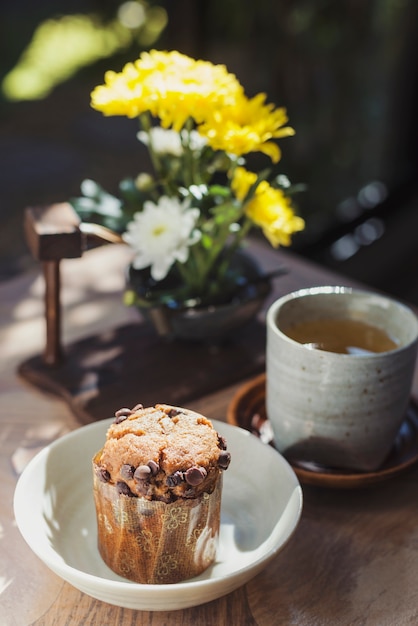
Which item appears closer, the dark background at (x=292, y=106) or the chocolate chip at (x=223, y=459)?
the chocolate chip at (x=223, y=459)

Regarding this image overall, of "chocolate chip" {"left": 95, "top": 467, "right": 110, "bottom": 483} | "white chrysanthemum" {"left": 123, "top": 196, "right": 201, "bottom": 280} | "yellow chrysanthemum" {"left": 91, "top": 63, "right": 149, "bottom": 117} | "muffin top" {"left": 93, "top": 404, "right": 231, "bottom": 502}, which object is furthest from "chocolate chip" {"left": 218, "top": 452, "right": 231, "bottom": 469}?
"yellow chrysanthemum" {"left": 91, "top": 63, "right": 149, "bottom": 117}

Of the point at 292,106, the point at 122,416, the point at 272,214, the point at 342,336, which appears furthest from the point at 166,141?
the point at 292,106

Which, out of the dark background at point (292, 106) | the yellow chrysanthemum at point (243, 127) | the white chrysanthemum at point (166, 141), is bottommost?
the dark background at point (292, 106)

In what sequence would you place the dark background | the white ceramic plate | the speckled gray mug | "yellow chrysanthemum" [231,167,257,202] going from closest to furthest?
the white ceramic plate < the speckled gray mug < "yellow chrysanthemum" [231,167,257,202] < the dark background

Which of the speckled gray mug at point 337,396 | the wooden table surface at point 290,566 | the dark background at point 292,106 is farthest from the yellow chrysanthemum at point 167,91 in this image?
the dark background at point 292,106

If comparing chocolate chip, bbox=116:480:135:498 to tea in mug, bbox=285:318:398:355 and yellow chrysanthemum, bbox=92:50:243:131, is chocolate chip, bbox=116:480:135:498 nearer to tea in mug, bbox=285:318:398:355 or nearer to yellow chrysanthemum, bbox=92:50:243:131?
tea in mug, bbox=285:318:398:355

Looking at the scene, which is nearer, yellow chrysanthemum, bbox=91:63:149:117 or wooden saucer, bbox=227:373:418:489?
wooden saucer, bbox=227:373:418:489

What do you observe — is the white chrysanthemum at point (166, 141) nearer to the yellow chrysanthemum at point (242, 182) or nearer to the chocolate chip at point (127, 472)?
the yellow chrysanthemum at point (242, 182)
